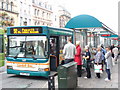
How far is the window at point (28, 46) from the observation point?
10242mm

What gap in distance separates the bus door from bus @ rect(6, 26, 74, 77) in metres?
0.99

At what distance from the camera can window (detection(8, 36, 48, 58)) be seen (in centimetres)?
1024

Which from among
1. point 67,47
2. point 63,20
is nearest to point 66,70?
point 67,47

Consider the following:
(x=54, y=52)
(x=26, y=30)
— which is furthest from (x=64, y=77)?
(x=54, y=52)

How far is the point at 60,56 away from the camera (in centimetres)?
1245

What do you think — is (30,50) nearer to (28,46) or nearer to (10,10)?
(28,46)

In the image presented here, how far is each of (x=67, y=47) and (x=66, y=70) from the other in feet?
10.7

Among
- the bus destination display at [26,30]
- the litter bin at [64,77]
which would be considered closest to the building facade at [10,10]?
the bus destination display at [26,30]

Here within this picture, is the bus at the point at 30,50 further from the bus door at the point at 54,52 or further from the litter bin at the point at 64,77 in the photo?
the litter bin at the point at 64,77

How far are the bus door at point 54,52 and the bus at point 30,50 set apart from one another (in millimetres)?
987

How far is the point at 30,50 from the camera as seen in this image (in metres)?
10.5

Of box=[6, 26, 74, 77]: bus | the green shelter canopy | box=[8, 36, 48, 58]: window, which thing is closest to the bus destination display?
box=[6, 26, 74, 77]: bus

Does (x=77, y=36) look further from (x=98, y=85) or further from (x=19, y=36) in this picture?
(x=98, y=85)

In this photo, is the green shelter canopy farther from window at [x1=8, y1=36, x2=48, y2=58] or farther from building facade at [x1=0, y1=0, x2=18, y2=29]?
building facade at [x1=0, y1=0, x2=18, y2=29]
